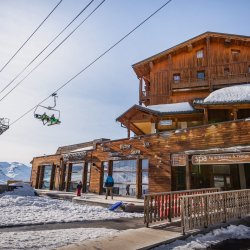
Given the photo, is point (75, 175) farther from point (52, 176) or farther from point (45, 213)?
point (45, 213)

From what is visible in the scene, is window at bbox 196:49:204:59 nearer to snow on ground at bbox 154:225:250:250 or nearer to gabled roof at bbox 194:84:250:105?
gabled roof at bbox 194:84:250:105

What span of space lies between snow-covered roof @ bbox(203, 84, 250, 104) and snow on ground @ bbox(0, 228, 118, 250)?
14.1 meters

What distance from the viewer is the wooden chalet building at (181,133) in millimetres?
15711

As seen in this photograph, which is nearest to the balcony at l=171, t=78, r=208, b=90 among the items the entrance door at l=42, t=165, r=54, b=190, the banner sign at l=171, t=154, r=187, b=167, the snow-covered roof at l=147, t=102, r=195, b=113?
the snow-covered roof at l=147, t=102, r=195, b=113

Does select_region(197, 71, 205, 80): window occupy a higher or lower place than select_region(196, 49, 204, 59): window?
lower

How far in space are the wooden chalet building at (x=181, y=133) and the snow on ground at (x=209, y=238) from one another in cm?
569

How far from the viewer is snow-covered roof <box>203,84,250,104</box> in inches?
711

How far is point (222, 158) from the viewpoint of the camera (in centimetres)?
1428

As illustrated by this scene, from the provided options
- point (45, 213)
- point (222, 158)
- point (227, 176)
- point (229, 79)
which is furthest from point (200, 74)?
point (45, 213)

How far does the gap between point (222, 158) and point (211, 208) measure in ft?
20.5

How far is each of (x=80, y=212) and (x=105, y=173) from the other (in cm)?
988

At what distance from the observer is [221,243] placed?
7207 mm

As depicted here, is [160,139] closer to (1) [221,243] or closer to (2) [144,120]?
(2) [144,120]

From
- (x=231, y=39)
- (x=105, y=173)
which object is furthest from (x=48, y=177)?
(x=231, y=39)
